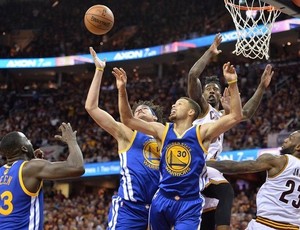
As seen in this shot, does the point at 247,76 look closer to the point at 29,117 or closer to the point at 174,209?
the point at 29,117

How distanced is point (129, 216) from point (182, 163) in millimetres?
680

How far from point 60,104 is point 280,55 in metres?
9.83

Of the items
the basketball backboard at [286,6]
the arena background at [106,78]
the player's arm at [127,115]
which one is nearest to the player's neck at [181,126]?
the player's arm at [127,115]

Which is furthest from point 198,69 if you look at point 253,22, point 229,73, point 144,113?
point 253,22

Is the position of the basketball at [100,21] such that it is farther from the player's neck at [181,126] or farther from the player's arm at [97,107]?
the player's neck at [181,126]

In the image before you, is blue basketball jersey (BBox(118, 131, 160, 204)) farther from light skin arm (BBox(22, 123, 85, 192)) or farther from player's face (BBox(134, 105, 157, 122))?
light skin arm (BBox(22, 123, 85, 192))

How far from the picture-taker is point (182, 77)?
2544 centimetres

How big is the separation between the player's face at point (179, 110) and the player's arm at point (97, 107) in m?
0.49

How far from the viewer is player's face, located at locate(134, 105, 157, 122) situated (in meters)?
5.77

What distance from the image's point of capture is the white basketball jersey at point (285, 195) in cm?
570

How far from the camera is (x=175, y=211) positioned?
5207 millimetres

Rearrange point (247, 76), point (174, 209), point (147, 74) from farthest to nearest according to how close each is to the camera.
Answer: point (147, 74) → point (247, 76) → point (174, 209)

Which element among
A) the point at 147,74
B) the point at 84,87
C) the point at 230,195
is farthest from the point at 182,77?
the point at 230,195

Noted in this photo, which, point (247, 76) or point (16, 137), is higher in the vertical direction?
point (247, 76)
